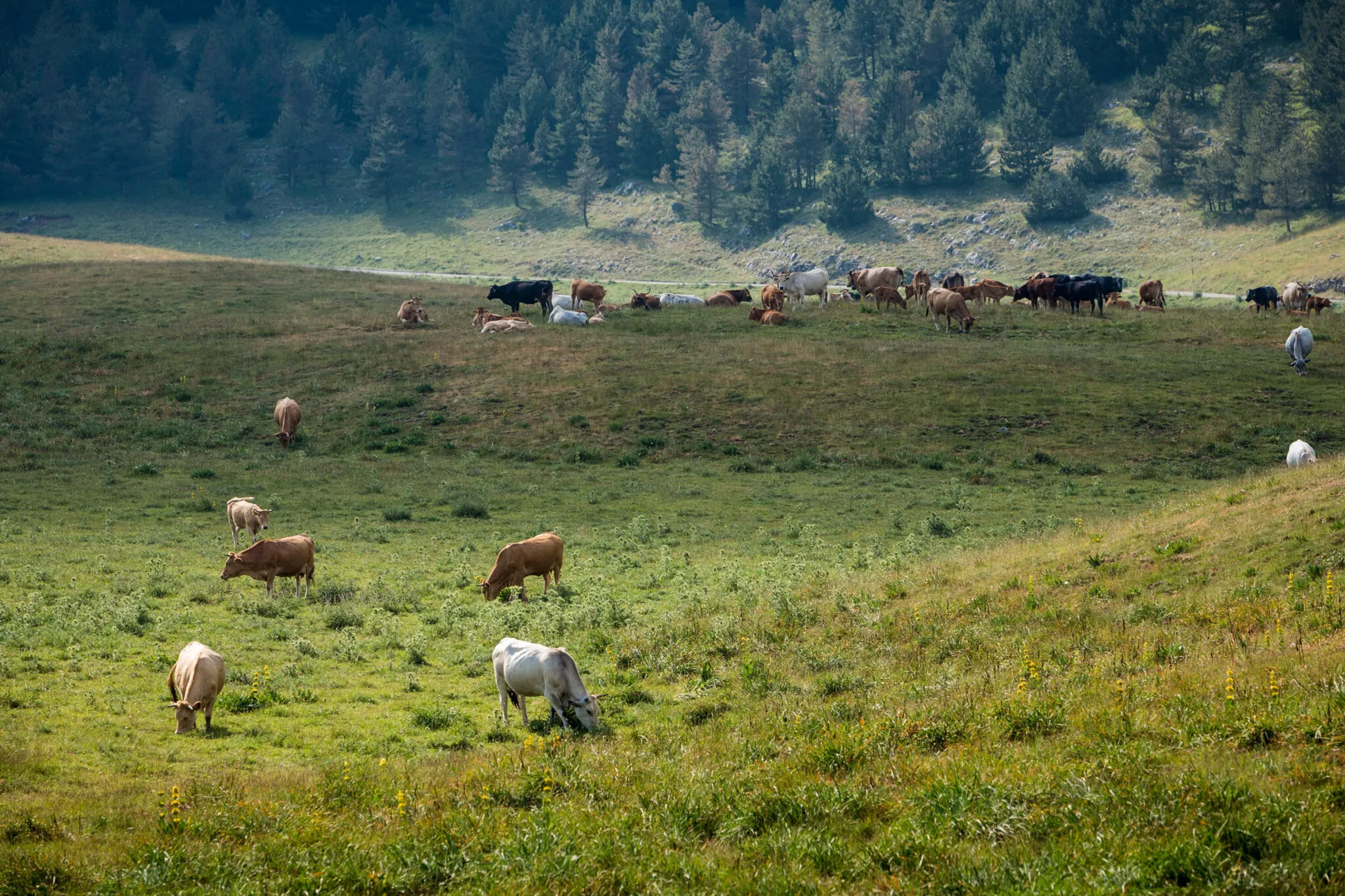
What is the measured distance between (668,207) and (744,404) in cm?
9225

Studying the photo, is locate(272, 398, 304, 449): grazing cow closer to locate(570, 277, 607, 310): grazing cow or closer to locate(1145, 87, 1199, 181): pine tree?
locate(570, 277, 607, 310): grazing cow

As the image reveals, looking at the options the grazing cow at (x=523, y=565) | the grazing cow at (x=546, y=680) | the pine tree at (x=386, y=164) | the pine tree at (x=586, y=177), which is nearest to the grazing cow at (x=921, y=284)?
the grazing cow at (x=523, y=565)

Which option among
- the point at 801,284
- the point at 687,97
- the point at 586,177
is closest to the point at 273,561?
the point at 801,284

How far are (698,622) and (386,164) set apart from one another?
131m

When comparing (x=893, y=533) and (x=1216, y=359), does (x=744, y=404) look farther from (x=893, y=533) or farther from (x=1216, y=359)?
(x=1216, y=359)

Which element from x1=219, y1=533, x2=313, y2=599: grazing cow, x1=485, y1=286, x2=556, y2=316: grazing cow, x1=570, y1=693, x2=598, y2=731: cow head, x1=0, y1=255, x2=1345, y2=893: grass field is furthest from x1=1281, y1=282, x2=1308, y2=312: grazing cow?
x1=570, y1=693, x2=598, y2=731: cow head

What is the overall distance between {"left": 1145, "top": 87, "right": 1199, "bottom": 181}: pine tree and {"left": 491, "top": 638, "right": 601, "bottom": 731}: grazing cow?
104676 mm

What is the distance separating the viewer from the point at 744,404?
3856 cm

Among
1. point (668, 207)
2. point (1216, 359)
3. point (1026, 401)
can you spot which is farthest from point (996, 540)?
point (668, 207)

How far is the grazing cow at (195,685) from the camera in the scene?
12633 mm

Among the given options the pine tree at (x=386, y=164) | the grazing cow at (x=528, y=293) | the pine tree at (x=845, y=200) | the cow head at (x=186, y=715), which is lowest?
the cow head at (x=186, y=715)

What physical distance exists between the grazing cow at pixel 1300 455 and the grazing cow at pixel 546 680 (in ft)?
70.4

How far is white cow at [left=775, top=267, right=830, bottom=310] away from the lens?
182 ft

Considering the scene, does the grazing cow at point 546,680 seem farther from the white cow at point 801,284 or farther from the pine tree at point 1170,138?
the pine tree at point 1170,138
